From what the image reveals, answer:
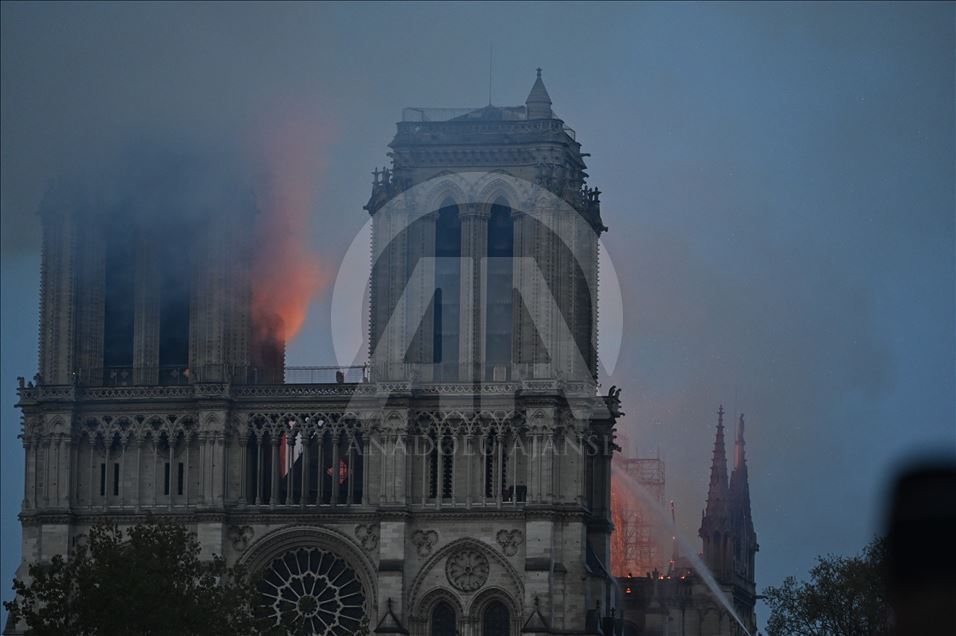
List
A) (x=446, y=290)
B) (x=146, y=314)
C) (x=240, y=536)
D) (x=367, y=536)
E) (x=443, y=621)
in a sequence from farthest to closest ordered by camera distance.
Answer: (x=146, y=314) < (x=446, y=290) < (x=240, y=536) < (x=367, y=536) < (x=443, y=621)

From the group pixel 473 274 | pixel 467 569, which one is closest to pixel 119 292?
pixel 473 274

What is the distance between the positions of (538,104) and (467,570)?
2225 cm

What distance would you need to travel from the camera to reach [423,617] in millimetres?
161250

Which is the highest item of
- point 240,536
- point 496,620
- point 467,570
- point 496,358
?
point 496,358

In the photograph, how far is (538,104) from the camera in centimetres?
16738

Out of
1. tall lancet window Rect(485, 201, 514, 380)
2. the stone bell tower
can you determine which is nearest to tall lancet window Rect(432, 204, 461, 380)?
the stone bell tower

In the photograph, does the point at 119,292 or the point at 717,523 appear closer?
the point at 119,292

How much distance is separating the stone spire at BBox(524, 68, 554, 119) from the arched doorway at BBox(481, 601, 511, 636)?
897 inches

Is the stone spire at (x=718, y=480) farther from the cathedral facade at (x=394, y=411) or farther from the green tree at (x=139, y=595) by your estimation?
the green tree at (x=139, y=595)

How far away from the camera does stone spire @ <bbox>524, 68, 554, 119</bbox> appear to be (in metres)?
167

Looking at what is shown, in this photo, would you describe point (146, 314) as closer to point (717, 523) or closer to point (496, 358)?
point (496, 358)

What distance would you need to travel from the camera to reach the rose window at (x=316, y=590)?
163 metres

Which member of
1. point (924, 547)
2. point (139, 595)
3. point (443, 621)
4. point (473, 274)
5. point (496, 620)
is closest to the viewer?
point (924, 547)

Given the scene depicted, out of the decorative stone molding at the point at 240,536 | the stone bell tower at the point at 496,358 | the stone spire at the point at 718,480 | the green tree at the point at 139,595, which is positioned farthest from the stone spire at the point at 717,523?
the green tree at the point at 139,595
